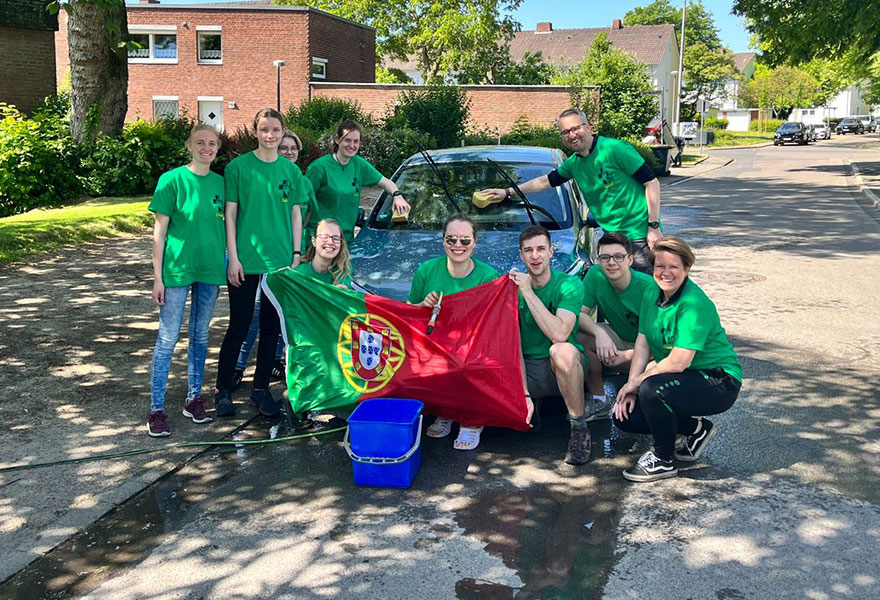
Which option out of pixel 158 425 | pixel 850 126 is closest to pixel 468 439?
pixel 158 425

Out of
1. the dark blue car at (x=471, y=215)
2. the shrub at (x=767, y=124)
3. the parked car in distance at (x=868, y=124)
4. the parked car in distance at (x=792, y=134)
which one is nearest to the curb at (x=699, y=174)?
the dark blue car at (x=471, y=215)

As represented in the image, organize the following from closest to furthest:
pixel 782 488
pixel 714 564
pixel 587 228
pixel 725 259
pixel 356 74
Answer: pixel 714 564
pixel 782 488
pixel 587 228
pixel 725 259
pixel 356 74

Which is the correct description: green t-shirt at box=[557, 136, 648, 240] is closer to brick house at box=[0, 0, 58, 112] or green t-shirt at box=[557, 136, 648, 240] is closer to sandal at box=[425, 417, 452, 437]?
sandal at box=[425, 417, 452, 437]

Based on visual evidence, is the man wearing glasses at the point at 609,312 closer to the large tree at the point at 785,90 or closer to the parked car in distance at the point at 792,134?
the parked car in distance at the point at 792,134

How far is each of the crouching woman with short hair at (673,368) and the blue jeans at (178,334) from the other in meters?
2.74

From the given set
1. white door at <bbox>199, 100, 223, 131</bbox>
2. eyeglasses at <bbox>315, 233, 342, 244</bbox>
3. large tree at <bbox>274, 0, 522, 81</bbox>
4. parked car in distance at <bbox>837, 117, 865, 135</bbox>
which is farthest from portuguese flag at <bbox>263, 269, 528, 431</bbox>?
parked car in distance at <bbox>837, 117, 865, 135</bbox>

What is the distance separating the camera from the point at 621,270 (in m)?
5.55

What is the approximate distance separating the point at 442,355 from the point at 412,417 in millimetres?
528

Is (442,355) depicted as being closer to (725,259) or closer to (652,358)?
(652,358)

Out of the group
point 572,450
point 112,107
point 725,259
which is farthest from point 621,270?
point 112,107

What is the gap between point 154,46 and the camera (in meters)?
42.7

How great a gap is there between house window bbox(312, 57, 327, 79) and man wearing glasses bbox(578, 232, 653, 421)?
37.9 metres

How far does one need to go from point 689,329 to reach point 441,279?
5.14 ft

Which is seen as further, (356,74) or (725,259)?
(356,74)
